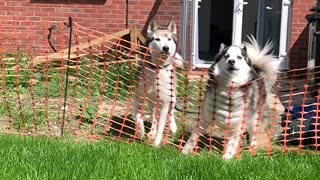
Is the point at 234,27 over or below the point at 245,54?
over

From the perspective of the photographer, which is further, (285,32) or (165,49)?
(285,32)

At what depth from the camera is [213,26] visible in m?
13.5

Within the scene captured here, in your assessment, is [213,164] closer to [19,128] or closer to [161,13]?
[19,128]

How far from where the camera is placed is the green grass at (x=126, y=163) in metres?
4.31

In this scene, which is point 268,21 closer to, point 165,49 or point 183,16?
point 183,16

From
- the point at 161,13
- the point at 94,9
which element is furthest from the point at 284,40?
the point at 94,9

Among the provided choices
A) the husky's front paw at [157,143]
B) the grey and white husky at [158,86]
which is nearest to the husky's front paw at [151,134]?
the grey and white husky at [158,86]

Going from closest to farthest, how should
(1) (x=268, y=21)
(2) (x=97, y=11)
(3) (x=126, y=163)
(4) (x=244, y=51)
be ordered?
1. (3) (x=126, y=163)
2. (4) (x=244, y=51)
3. (2) (x=97, y=11)
4. (1) (x=268, y=21)

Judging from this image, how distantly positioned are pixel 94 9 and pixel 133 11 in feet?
2.56

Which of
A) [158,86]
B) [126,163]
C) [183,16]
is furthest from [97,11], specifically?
[126,163]

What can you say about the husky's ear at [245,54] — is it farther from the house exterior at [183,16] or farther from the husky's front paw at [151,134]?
the house exterior at [183,16]

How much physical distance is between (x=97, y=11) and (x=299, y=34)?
397 cm

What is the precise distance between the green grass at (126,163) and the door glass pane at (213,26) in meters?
7.30

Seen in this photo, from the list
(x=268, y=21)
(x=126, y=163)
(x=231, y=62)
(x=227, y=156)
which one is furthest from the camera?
(x=268, y=21)
